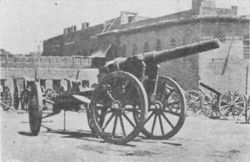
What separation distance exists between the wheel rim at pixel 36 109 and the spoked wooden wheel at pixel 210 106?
26.8ft

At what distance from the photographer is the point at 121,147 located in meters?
8.65

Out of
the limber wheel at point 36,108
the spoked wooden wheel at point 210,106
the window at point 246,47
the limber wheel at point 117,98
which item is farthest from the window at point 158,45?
the limber wheel at point 117,98

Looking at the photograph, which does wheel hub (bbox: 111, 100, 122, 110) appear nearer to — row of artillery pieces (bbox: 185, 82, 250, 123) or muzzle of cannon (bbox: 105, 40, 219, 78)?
muzzle of cannon (bbox: 105, 40, 219, 78)

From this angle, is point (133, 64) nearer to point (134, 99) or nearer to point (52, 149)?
point (134, 99)

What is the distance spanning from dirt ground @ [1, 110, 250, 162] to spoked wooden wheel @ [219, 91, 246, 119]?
4968 mm

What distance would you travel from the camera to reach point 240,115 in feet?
55.4

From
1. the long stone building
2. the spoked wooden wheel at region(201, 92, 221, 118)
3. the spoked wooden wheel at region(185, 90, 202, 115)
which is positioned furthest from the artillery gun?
the long stone building

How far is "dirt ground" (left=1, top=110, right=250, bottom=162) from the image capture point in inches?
303

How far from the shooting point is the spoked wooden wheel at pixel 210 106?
1655 cm

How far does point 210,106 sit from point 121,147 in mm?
9206

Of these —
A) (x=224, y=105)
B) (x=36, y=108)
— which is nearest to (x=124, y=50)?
(x=224, y=105)

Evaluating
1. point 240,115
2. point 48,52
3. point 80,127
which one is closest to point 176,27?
point 240,115

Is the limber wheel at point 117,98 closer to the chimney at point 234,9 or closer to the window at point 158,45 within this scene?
the window at point 158,45

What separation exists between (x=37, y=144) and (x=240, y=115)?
10077 millimetres
